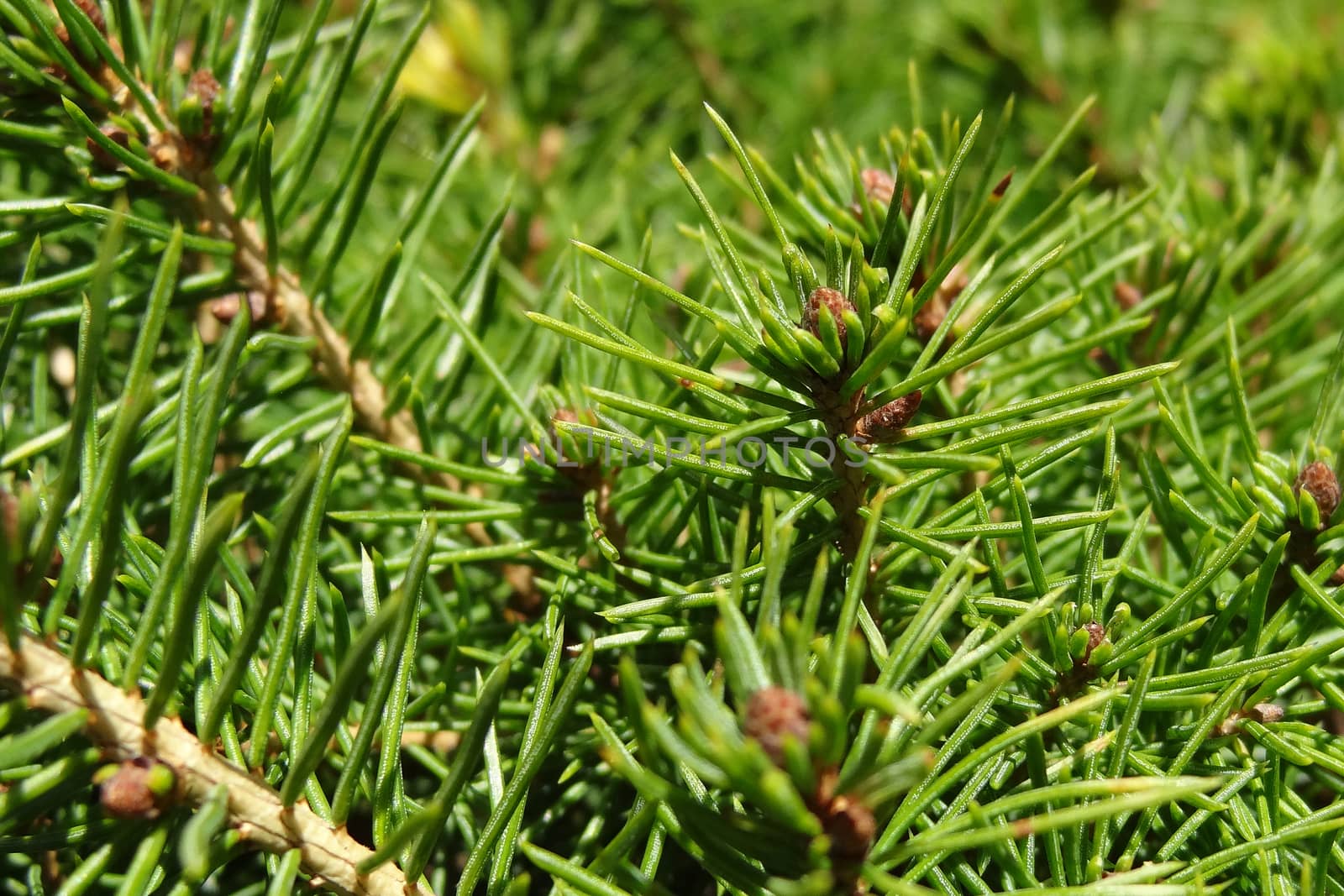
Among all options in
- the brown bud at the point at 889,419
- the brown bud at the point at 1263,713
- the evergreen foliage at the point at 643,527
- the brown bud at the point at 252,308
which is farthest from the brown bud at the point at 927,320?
the brown bud at the point at 252,308

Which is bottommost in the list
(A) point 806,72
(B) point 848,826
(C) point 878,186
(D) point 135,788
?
(D) point 135,788

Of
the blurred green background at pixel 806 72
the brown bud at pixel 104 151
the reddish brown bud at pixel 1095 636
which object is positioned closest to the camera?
the reddish brown bud at pixel 1095 636

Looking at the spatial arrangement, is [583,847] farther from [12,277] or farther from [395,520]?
[12,277]

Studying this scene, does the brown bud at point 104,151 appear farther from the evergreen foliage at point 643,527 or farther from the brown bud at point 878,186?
the brown bud at point 878,186

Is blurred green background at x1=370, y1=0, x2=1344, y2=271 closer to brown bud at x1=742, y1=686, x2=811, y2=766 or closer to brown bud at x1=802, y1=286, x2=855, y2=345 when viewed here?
brown bud at x1=802, y1=286, x2=855, y2=345

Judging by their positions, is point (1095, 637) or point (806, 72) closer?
point (1095, 637)

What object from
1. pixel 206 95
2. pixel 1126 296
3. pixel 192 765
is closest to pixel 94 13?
pixel 206 95

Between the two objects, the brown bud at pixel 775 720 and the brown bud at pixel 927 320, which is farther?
the brown bud at pixel 927 320

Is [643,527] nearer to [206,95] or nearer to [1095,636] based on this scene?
[1095,636]
